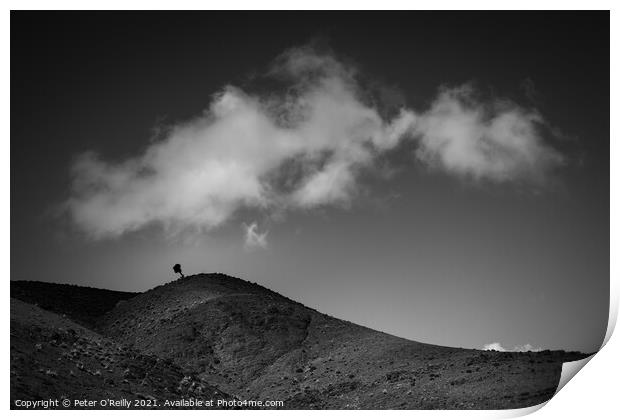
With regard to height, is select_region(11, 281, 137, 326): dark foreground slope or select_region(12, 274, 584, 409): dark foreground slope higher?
select_region(11, 281, 137, 326): dark foreground slope

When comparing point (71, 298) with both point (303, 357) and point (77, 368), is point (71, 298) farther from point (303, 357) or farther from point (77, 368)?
point (77, 368)

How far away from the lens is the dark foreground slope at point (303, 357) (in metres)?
24.5

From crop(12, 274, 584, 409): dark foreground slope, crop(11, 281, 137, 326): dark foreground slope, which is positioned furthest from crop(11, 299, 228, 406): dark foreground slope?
crop(11, 281, 137, 326): dark foreground slope

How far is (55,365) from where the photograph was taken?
21.5 meters

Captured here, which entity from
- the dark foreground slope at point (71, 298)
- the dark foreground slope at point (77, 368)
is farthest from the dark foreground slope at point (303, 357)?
the dark foreground slope at point (77, 368)

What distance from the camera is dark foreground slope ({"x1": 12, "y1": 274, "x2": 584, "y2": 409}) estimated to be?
24.5 m

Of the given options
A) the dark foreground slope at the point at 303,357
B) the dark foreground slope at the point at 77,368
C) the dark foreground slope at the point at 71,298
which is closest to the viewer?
the dark foreground slope at the point at 77,368

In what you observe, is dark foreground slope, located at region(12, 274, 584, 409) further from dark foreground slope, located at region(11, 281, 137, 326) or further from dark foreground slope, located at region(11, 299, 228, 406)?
dark foreground slope, located at region(11, 299, 228, 406)

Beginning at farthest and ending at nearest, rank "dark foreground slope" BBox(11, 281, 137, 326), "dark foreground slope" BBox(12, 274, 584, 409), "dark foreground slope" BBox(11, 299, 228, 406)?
"dark foreground slope" BBox(11, 281, 137, 326)
"dark foreground slope" BBox(12, 274, 584, 409)
"dark foreground slope" BBox(11, 299, 228, 406)

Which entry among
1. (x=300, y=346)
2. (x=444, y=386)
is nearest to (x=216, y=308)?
(x=300, y=346)

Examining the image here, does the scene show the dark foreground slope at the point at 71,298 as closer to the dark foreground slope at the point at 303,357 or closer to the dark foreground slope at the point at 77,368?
the dark foreground slope at the point at 303,357

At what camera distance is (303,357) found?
31875mm
